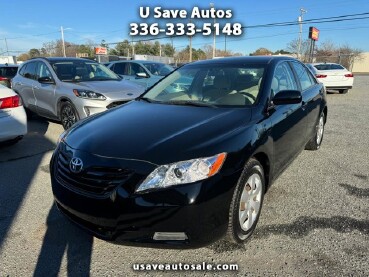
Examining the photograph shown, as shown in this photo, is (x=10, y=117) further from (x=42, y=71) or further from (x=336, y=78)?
(x=336, y=78)

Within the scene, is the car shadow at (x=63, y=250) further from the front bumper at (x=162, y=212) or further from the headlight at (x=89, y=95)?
the headlight at (x=89, y=95)

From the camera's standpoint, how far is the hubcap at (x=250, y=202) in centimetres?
256

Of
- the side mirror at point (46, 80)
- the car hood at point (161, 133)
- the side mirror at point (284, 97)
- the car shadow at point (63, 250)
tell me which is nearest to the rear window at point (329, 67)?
the side mirror at point (46, 80)

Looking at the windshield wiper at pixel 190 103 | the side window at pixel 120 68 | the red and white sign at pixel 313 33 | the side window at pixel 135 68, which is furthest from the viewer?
the red and white sign at pixel 313 33

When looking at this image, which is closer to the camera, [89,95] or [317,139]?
[317,139]

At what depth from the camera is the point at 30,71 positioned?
307 inches

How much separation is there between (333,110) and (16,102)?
28.5ft

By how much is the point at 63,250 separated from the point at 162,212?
1076 mm

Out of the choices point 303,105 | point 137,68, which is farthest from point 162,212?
point 137,68

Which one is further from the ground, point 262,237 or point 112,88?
point 112,88

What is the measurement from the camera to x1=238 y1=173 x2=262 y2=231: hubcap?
2.56 metres

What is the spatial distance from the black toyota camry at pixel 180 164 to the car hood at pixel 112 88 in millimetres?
2846

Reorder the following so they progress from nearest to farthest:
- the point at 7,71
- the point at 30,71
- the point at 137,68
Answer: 1. the point at 30,71
2. the point at 137,68
3. the point at 7,71

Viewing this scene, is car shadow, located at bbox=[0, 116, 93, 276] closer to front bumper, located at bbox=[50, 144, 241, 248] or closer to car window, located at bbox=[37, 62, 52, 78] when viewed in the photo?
front bumper, located at bbox=[50, 144, 241, 248]
